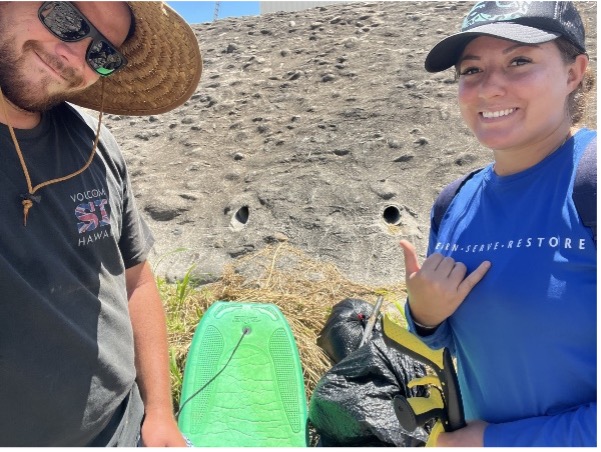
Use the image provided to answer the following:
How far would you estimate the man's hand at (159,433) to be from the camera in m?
1.69

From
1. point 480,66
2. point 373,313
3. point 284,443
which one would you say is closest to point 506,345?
point 480,66

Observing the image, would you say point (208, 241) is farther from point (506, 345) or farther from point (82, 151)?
point (506, 345)

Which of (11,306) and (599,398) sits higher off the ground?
(11,306)

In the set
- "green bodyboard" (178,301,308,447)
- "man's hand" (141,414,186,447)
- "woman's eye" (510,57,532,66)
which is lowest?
"green bodyboard" (178,301,308,447)

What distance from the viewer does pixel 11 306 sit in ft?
4.36

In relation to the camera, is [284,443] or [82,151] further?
[284,443]

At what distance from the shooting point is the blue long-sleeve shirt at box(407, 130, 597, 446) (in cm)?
108

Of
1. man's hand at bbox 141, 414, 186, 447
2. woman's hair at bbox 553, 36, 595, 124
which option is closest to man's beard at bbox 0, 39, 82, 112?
man's hand at bbox 141, 414, 186, 447

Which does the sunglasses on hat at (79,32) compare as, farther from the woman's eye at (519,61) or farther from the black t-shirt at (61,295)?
the woman's eye at (519,61)

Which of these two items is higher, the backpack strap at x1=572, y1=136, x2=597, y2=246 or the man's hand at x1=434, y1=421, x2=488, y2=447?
the backpack strap at x1=572, y1=136, x2=597, y2=246

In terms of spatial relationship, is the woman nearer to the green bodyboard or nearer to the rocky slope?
the green bodyboard

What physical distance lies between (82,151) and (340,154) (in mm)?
4364

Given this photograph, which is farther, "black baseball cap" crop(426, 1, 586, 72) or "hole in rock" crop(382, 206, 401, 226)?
"hole in rock" crop(382, 206, 401, 226)

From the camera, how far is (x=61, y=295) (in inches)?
56.2
